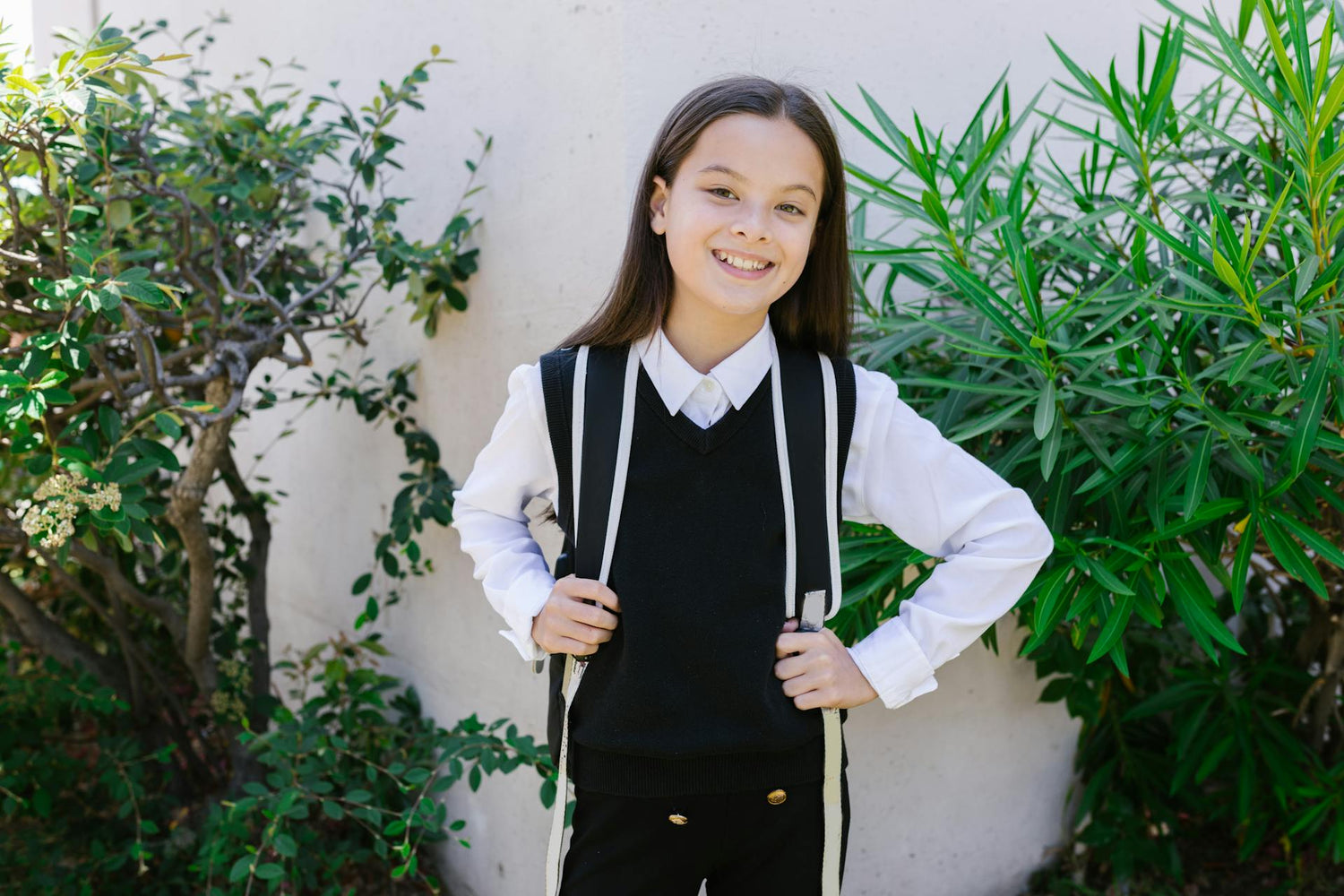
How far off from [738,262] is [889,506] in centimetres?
41

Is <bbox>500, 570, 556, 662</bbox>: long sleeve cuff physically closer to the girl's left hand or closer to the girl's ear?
the girl's left hand

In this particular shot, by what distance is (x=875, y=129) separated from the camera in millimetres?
2186

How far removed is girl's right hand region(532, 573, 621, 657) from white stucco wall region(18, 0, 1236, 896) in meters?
0.77

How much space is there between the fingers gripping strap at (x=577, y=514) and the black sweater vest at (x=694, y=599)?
0.04 feet

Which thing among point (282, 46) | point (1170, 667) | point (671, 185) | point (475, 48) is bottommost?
point (1170, 667)

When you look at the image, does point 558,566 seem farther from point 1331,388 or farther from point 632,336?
point 1331,388

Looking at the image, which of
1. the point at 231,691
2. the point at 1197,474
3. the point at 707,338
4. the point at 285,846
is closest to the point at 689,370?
the point at 707,338

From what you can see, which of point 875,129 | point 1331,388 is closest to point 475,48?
point 875,129

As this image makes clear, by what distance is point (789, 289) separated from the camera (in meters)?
1.57

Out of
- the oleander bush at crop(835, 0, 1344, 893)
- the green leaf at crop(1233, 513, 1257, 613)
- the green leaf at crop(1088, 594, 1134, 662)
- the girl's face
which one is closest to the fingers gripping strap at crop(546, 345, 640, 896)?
the girl's face

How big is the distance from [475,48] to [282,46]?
111 centimetres

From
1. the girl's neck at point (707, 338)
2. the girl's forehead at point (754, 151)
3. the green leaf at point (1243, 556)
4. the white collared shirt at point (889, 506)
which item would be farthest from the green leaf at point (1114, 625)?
the girl's forehead at point (754, 151)

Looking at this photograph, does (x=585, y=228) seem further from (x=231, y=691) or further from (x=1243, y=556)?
(x=231, y=691)

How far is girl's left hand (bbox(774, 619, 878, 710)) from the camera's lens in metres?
1.45
